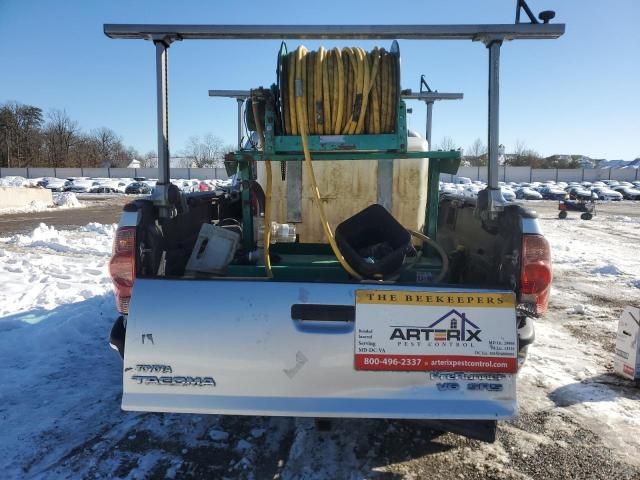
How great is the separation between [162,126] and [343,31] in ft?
4.23

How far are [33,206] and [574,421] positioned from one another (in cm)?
2838

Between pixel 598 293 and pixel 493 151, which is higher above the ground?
pixel 493 151

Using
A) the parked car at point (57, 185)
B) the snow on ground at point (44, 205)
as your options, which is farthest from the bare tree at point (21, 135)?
the snow on ground at point (44, 205)

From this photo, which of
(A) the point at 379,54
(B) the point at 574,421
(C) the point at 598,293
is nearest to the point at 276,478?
(B) the point at 574,421

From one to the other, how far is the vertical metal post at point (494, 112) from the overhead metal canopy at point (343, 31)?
0.10 metres

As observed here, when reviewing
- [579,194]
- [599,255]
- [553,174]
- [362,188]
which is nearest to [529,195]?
[579,194]

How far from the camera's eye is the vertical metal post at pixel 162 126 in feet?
9.59

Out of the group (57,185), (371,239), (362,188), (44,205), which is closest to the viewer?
(371,239)

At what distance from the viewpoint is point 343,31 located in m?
2.77

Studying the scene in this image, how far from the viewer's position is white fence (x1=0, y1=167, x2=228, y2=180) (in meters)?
65.1

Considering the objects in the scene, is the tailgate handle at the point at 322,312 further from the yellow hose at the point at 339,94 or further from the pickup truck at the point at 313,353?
the yellow hose at the point at 339,94

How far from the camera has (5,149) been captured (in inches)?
2859

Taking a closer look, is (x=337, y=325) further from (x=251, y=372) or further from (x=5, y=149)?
(x=5, y=149)

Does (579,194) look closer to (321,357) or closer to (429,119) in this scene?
(429,119)
